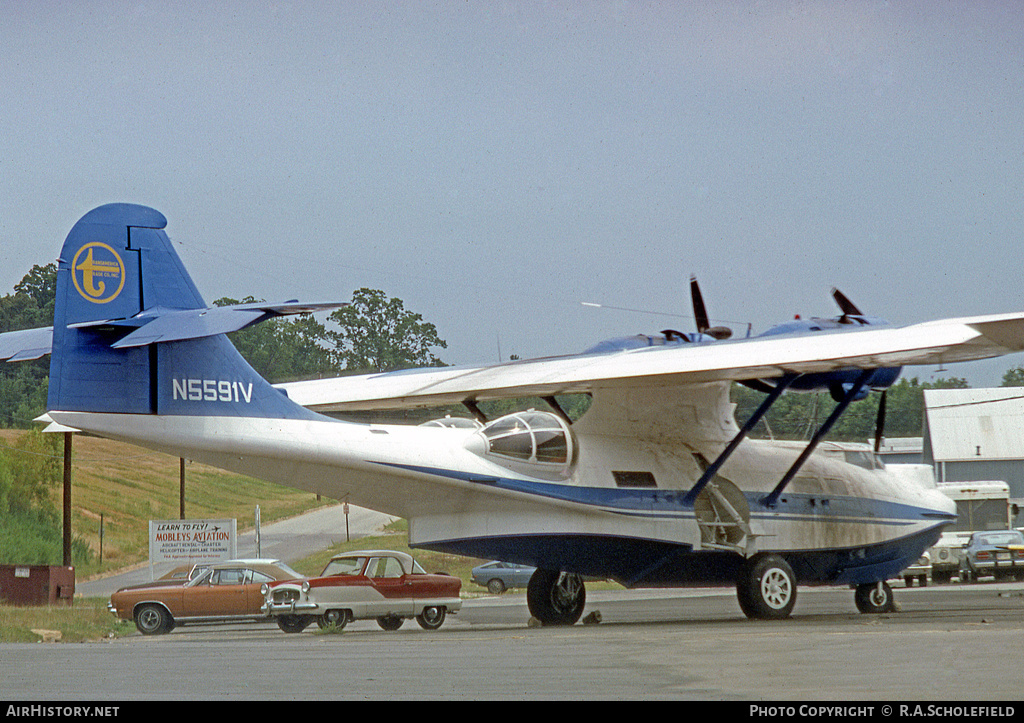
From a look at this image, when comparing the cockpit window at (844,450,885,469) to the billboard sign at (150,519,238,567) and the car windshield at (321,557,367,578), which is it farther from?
the billboard sign at (150,519,238,567)

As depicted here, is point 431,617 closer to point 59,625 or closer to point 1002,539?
point 59,625

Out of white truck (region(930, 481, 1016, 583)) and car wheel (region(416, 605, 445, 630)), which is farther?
white truck (region(930, 481, 1016, 583))

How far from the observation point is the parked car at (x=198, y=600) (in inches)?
816

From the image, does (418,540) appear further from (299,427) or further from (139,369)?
(139,369)

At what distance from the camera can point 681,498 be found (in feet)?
59.0

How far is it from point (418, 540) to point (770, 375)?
19.4 ft

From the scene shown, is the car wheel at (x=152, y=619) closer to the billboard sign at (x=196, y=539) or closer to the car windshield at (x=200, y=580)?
the car windshield at (x=200, y=580)

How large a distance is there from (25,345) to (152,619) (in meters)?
7.39

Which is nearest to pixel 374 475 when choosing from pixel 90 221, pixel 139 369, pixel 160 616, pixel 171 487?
pixel 139 369

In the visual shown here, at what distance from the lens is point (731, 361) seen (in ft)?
51.9

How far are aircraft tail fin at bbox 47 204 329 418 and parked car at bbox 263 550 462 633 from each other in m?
4.71

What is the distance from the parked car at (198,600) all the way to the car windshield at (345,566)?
1.99m

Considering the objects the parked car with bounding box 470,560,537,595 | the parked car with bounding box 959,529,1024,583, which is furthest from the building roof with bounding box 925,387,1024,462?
the parked car with bounding box 470,560,537,595

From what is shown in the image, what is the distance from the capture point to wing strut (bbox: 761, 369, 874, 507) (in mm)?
18109
